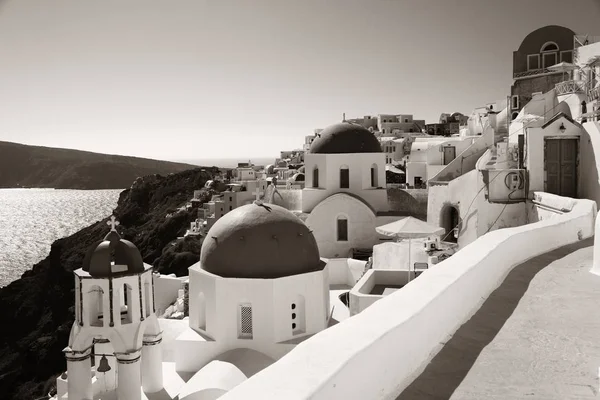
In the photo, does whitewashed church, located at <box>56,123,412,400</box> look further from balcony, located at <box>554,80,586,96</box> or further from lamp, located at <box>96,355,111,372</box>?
balcony, located at <box>554,80,586,96</box>

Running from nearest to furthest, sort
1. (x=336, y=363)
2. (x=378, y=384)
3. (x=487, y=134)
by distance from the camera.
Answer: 1. (x=336, y=363)
2. (x=378, y=384)
3. (x=487, y=134)

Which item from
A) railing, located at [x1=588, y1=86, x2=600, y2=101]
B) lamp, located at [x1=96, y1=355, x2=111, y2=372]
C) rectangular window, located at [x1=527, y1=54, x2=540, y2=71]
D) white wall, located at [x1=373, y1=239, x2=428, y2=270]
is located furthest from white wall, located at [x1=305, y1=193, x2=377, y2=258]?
rectangular window, located at [x1=527, y1=54, x2=540, y2=71]

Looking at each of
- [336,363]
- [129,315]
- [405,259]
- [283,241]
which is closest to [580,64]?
[405,259]

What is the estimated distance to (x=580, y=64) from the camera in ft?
75.7

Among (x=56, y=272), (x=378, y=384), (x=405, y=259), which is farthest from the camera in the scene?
(x=56, y=272)

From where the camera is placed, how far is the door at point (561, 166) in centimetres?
1241

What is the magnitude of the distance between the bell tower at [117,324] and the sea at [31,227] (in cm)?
6054

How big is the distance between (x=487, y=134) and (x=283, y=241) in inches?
521

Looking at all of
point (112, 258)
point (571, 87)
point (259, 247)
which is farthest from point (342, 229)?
point (571, 87)

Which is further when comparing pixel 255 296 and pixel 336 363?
pixel 255 296

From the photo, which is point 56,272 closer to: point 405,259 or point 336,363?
point 405,259

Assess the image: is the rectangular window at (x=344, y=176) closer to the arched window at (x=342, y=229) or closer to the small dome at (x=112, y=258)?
the arched window at (x=342, y=229)

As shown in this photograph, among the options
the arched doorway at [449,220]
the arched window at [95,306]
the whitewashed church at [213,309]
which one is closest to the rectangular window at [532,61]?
the arched doorway at [449,220]

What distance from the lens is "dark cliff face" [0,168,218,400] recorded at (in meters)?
39.8
